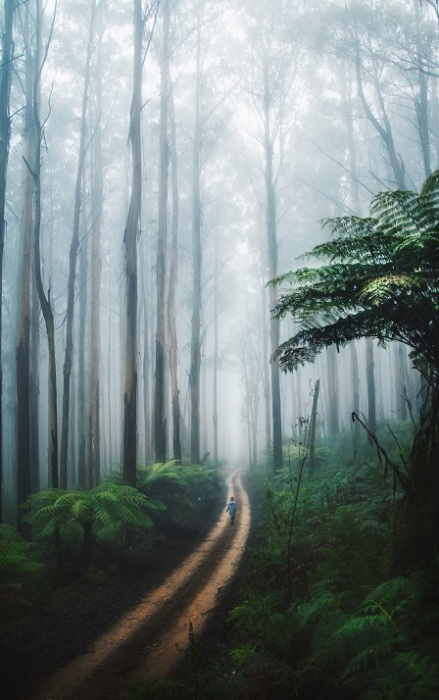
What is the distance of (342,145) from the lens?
773 inches

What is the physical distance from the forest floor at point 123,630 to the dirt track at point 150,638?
0.04ft

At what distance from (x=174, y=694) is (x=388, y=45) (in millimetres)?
17591

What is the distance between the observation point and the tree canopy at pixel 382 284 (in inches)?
150

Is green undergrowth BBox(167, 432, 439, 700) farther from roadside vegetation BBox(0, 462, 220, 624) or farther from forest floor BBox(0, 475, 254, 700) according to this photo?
roadside vegetation BBox(0, 462, 220, 624)

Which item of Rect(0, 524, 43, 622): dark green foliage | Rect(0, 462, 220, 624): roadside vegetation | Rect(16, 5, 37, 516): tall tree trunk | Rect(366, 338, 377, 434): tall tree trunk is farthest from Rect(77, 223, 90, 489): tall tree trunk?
Rect(366, 338, 377, 434): tall tree trunk

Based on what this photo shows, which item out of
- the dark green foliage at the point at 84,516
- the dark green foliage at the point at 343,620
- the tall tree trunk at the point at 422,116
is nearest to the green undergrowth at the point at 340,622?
the dark green foliage at the point at 343,620

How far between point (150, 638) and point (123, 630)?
0.52 meters

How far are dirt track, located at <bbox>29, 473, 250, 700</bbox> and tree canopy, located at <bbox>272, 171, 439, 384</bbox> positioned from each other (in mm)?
3594

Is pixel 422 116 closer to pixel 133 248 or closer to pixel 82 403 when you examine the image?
pixel 133 248

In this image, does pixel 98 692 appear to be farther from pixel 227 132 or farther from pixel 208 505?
pixel 227 132

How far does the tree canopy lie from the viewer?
3.82 meters

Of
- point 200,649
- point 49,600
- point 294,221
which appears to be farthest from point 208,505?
point 294,221

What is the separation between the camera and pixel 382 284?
353 cm

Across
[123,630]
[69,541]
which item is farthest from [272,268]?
[123,630]
